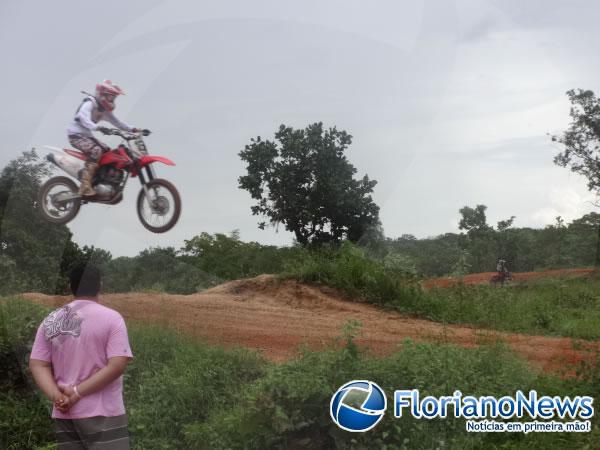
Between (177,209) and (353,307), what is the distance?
58.8 inches

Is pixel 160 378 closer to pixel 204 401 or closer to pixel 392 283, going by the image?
pixel 204 401

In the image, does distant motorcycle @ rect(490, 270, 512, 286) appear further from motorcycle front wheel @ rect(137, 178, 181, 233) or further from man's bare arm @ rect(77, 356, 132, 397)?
man's bare arm @ rect(77, 356, 132, 397)

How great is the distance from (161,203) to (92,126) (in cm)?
41

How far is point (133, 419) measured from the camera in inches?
183

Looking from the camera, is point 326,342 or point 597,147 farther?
point 326,342

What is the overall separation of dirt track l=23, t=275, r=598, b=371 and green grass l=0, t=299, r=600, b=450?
120mm

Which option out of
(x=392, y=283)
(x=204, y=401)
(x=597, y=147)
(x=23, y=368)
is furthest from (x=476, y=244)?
(x=23, y=368)

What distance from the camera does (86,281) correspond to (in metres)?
3.23

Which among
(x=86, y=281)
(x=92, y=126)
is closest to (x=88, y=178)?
(x=92, y=126)

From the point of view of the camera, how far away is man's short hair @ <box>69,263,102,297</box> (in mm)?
3234

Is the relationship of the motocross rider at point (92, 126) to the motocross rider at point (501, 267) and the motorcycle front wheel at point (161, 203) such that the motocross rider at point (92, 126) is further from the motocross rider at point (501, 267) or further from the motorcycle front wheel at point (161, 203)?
the motocross rider at point (501, 267)

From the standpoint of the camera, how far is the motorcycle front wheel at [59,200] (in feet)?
10.1

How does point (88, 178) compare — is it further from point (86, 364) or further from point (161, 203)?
point (86, 364)

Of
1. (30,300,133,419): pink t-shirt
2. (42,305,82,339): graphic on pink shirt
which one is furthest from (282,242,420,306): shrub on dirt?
(42,305,82,339): graphic on pink shirt
